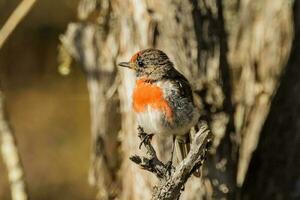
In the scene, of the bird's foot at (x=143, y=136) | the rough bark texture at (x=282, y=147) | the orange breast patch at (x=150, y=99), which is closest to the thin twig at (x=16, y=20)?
the orange breast patch at (x=150, y=99)

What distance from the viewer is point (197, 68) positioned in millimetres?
6254

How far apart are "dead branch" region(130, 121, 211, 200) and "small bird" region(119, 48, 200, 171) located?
1.21 ft

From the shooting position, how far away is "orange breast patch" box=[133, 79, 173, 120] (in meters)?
5.60

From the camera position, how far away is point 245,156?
21.6ft

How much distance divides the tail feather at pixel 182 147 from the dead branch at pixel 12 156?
0.89 m

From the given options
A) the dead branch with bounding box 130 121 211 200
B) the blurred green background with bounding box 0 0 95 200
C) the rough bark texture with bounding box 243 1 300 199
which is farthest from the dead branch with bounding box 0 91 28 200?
the blurred green background with bounding box 0 0 95 200

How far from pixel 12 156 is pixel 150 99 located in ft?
3.16

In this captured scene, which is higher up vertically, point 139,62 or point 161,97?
point 139,62

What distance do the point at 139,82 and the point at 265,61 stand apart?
3.48 ft

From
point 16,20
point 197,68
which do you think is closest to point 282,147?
point 197,68

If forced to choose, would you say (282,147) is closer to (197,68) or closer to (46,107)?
(197,68)

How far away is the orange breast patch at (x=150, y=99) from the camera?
5.60 m

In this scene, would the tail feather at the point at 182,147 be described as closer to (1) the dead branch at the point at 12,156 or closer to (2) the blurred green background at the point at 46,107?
(1) the dead branch at the point at 12,156

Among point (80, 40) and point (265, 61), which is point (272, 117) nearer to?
point (265, 61)
